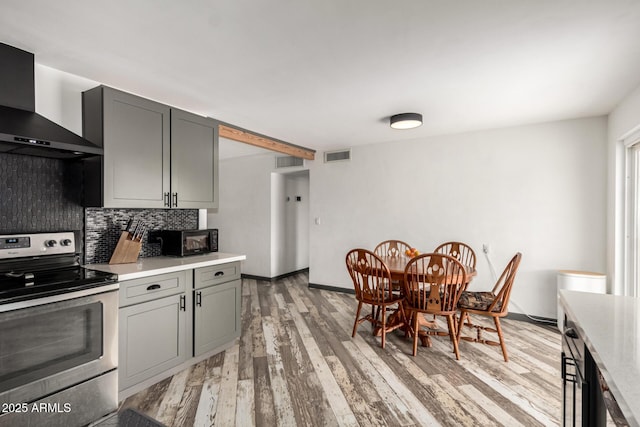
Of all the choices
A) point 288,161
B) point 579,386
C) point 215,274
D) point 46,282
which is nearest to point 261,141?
point 288,161

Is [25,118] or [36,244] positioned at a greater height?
[25,118]

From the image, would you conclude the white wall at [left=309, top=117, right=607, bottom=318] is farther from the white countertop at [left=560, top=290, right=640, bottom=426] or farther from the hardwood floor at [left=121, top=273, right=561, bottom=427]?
the white countertop at [left=560, top=290, right=640, bottom=426]

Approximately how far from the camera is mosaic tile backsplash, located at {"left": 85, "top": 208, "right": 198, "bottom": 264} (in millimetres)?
2568

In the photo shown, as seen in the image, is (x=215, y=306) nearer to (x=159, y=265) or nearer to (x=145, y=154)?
(x=159, y=265)

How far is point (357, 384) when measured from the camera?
2461 millimetres

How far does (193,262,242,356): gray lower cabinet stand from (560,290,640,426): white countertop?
2.51 metres

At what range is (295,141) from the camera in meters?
4.76

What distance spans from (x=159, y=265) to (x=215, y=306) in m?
0.65

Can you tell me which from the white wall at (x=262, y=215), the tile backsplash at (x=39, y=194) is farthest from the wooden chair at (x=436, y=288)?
the white wall at (x=262, y=215)

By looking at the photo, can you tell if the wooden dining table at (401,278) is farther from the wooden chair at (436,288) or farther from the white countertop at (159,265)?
the white countertop at (159,265)

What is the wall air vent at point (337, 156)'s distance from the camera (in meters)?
5.21

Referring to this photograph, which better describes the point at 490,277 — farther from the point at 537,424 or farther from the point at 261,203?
the point at 261,203

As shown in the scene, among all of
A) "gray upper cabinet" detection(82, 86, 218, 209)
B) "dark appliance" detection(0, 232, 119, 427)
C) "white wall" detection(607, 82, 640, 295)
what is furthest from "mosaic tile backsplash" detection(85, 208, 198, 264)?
"white wall" detection(607, 82, 640, 295)

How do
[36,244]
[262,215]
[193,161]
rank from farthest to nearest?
[262,215]
[193,161]
[36,244]
